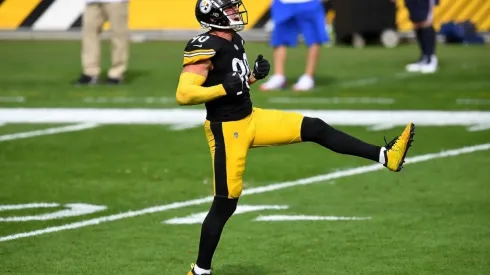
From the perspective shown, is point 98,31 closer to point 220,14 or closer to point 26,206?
point 26,206

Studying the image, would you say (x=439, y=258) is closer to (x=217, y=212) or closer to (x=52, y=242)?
(x=217, y=212)

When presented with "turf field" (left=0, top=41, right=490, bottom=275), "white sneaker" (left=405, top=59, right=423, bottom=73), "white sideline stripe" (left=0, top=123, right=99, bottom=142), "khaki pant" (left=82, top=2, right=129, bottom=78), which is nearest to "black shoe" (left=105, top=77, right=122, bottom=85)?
"turf field" (left=0, top=41, right=490, bottom=275)

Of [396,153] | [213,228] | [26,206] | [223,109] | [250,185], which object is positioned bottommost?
[250,185]

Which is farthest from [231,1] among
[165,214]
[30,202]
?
[30,202]

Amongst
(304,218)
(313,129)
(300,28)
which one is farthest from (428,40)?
(313,129)

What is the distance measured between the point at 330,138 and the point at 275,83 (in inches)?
344

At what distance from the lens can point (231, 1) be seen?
263 inches

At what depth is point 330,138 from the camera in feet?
22.6

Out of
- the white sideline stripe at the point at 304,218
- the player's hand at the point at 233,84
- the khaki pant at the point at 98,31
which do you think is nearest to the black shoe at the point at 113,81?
the khaki pant at the point at 98,31

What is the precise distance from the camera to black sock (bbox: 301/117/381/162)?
6848mm

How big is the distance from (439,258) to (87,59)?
921 centimetres

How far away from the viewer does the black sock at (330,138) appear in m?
6.85

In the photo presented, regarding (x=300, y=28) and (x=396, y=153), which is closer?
(x=396, y=153)

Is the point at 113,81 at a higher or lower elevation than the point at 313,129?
lower
